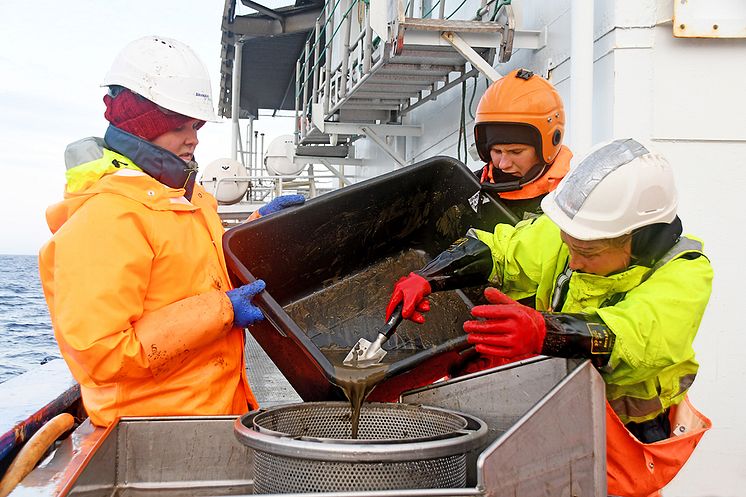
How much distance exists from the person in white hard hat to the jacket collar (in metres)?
1.09

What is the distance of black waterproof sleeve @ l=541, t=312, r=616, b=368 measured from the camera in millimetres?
1986

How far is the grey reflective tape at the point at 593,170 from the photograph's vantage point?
7.06 ft

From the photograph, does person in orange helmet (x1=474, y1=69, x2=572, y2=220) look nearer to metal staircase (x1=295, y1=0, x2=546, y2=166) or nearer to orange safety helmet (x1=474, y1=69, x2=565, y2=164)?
orange safety helmet (x1=474, y1=69, x2=565, y2=164)

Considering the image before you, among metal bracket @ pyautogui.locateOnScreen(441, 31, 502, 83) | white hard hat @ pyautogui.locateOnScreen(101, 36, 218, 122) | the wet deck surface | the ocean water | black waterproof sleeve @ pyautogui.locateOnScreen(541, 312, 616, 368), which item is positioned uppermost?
metal bracket @ pyautogui.locateOnScreen(441, 31, 502, 83)

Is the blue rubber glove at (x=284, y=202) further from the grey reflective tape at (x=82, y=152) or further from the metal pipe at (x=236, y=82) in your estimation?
the metal pipe at (x=236, y=82)

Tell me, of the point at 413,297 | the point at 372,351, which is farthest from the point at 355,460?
the point at 413,297

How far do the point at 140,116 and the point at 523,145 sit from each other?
1609mm

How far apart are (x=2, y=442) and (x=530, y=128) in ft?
7.61

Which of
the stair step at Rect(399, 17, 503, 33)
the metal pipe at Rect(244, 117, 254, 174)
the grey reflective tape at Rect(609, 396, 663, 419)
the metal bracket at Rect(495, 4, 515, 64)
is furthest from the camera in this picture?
the metal pipe at Rect(244, 117, 254, 174)

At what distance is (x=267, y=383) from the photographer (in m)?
6.09

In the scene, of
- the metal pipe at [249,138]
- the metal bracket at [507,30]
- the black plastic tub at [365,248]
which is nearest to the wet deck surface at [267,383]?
the black plastic tub at [365,248]

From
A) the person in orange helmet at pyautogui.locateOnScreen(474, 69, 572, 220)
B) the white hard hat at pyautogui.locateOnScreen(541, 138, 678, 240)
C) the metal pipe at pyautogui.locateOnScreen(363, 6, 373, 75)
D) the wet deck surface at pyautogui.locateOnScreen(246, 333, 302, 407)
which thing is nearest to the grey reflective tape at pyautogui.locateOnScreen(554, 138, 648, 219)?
the white hard hat at pyautogui.locateOnScreen(541, 138, 678, 240)

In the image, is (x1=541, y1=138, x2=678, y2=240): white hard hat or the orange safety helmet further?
the orange safety helmet

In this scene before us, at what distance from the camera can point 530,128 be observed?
3.22 meters
